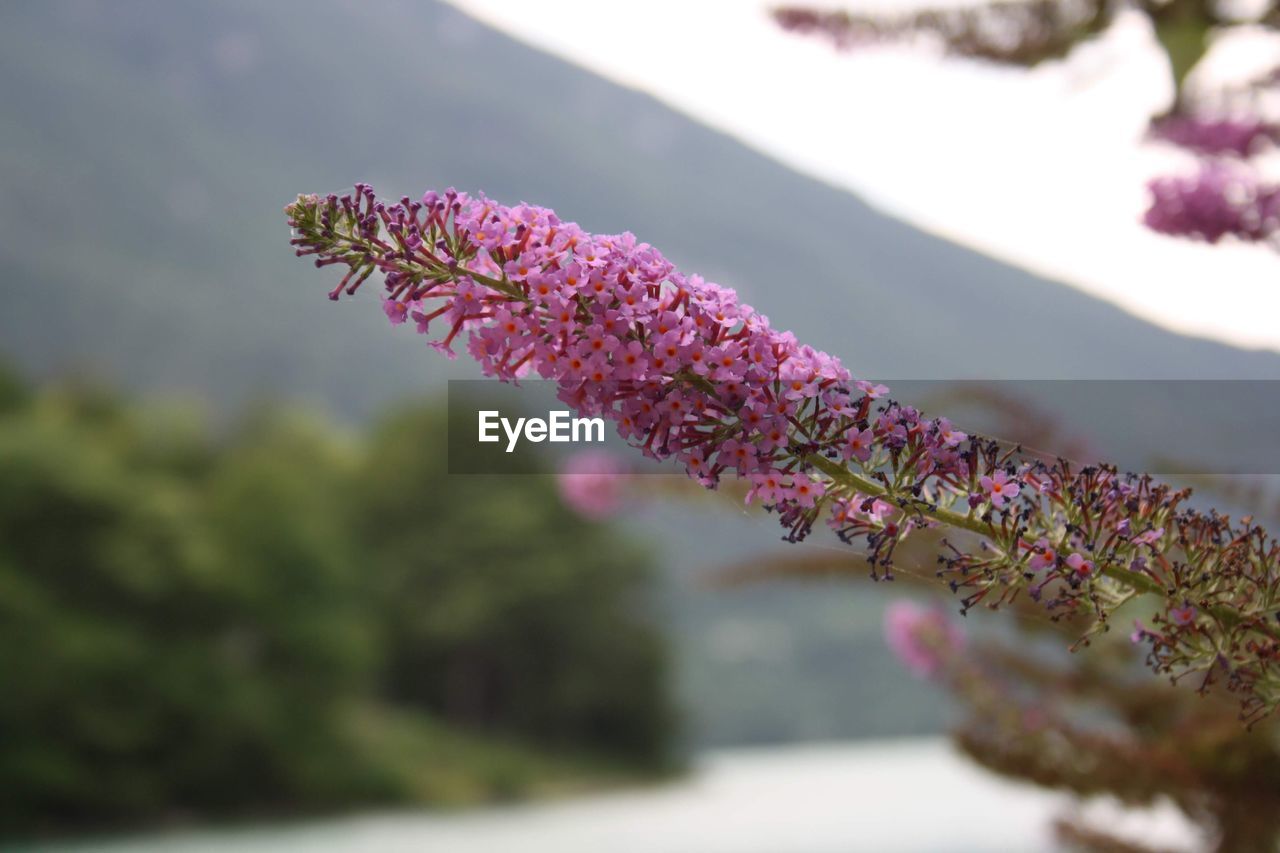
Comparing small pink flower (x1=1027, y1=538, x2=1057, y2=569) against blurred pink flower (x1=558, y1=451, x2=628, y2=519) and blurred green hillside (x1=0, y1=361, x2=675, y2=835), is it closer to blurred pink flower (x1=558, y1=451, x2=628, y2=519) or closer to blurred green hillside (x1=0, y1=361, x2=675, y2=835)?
blurred pink flower (x1=558, y1=451, x2=628, y2=519)

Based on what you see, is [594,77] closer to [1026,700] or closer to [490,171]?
[490,171]

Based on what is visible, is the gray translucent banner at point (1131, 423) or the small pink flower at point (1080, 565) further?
the gray translucent banner at point (1131, 423)

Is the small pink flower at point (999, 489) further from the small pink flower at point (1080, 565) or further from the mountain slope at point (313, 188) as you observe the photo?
the mountain slope at point (313, 188)

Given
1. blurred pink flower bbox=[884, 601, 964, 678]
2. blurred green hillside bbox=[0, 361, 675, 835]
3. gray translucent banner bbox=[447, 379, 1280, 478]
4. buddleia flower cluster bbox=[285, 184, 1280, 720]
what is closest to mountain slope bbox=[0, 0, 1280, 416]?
blurred green hillside bbox=[0, 361, 675, 835]

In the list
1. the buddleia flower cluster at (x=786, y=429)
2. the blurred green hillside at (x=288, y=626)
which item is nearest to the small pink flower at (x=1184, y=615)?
the buddleia flower cluster at (x=786, y=429)

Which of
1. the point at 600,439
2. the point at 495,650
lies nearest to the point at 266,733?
the point at 495,650
